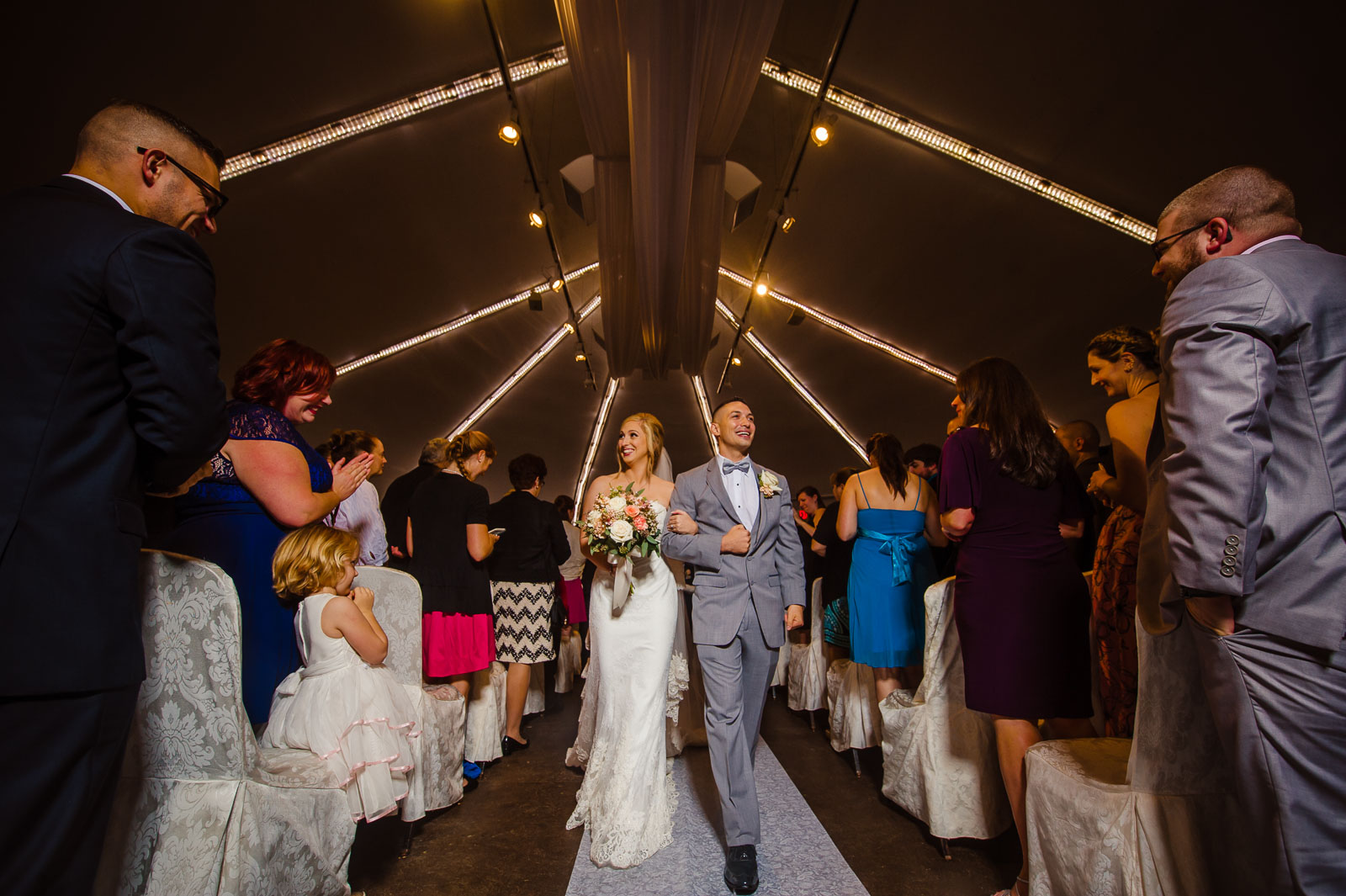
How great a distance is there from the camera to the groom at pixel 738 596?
2.39 meters

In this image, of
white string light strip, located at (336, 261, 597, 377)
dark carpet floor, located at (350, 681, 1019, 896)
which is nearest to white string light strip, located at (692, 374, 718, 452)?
white string light strip, located at (336, 261, 597, 377)

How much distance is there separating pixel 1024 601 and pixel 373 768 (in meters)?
2.52

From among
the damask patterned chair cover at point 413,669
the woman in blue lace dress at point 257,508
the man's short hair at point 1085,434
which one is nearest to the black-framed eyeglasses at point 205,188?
the woman in blue lace dress at point 257,508

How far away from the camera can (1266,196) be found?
144 cm

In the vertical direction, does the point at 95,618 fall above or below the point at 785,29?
below

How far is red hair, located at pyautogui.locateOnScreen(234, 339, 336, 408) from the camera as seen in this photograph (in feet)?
6.80

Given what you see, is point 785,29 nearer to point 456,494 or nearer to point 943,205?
point 943,205

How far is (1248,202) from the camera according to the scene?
1460 mm

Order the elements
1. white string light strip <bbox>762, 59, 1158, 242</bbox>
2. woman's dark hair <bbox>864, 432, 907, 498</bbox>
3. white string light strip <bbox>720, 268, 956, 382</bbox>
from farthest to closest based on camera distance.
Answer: white string light strip <bbox>720, 268, 956, 382</bbox>
white string light strip <bbox>762, 59, 1158, 242</bbox>
woman's dark hair <bbox>864, 432, 907, 498</bbox>

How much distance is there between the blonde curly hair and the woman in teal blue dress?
9.22 feet

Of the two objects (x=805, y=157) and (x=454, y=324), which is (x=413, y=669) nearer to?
(x=805, y=157)

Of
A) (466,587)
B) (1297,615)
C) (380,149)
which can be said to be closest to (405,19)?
(380,149)

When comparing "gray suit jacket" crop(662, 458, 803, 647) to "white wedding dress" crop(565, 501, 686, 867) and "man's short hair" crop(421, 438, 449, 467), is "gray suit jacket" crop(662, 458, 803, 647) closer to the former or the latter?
"white wedding dress" crop(565, 501, 686, 867)

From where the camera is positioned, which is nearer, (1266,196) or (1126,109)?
(1266,196)
